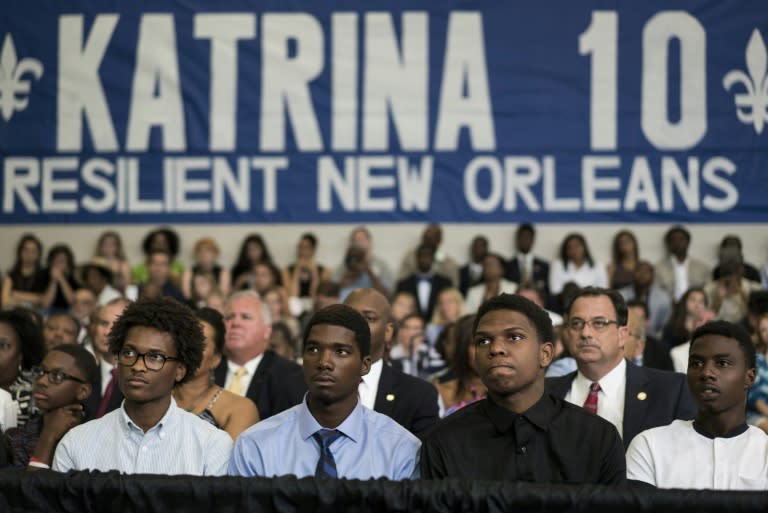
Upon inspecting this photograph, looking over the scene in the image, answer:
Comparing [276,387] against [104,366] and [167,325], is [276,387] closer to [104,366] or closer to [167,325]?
[104,366]

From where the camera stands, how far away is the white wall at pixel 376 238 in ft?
36.1

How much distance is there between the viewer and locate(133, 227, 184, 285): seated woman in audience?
1098 cm

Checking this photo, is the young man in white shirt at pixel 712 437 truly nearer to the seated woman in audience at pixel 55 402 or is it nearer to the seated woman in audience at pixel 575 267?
the seated woman in audience at pixel 55 402

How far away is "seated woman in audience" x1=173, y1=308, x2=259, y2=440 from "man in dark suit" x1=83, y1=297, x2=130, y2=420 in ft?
→ 1.48

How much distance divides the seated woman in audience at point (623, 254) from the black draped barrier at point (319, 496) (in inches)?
331

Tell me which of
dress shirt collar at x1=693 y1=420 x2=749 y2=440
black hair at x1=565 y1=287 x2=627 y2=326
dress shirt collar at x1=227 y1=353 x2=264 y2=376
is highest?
black hair at x1=565 y1=287 x2=627 y2=326

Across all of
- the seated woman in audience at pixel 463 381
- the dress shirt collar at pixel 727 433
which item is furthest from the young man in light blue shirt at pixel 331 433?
the seated woman in audience at pixel 463 381

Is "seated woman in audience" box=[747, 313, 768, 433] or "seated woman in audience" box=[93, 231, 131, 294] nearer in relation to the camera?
"seated woman in audience" box=[747, 313, 768, 433]

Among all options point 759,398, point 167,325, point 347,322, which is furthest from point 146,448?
point 759,398

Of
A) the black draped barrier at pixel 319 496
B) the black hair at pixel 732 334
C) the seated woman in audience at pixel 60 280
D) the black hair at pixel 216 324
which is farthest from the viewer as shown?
the seated woman in audience at pixel 60 280

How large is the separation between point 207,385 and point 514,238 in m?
7.19

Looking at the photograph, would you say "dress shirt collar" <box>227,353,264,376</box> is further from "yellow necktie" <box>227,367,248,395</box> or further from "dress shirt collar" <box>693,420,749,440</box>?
"dress shirt collar" <box>693,420,749,440</box>

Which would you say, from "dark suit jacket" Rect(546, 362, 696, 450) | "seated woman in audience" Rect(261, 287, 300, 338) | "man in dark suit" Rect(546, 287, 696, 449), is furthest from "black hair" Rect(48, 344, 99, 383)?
"seated woman in audience" Rect(261, 287, 300, 338)

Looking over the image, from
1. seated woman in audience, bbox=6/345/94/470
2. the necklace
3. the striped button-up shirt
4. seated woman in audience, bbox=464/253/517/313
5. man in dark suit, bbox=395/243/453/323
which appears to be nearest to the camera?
the striped button-up shirt
